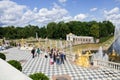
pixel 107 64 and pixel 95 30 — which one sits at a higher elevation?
pixel 95 30

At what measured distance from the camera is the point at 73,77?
1705 centimetres

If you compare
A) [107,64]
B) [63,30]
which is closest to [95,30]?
[63,30]

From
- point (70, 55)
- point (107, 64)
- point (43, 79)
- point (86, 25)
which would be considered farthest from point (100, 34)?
point (43, 79)

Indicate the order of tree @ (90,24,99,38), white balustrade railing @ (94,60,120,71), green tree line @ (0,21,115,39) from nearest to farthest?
white balustrade railing @ (94,60,120,71) < tree @ (90,24,99,38) < green tree line @ (0,21,115,39)

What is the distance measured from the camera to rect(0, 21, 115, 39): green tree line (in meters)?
88.6

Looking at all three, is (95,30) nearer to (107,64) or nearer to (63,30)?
(63,30)

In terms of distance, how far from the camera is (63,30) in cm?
8862

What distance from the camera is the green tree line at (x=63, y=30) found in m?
88.6

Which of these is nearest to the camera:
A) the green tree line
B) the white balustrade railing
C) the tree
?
the white balustrade railing

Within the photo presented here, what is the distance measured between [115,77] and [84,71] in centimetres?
322

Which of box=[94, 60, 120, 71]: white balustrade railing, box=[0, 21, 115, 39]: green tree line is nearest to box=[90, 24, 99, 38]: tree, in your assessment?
box=[0, 21, 115, 39]: green tree line

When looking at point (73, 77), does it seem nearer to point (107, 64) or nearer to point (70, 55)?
point (107, 64)

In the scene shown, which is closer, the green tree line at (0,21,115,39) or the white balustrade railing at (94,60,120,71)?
the white balustrade railing at (94,60,120,71)

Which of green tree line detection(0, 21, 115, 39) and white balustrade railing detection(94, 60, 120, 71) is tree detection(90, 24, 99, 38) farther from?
white balustrade railing detection(94, 60, 120, 71)
